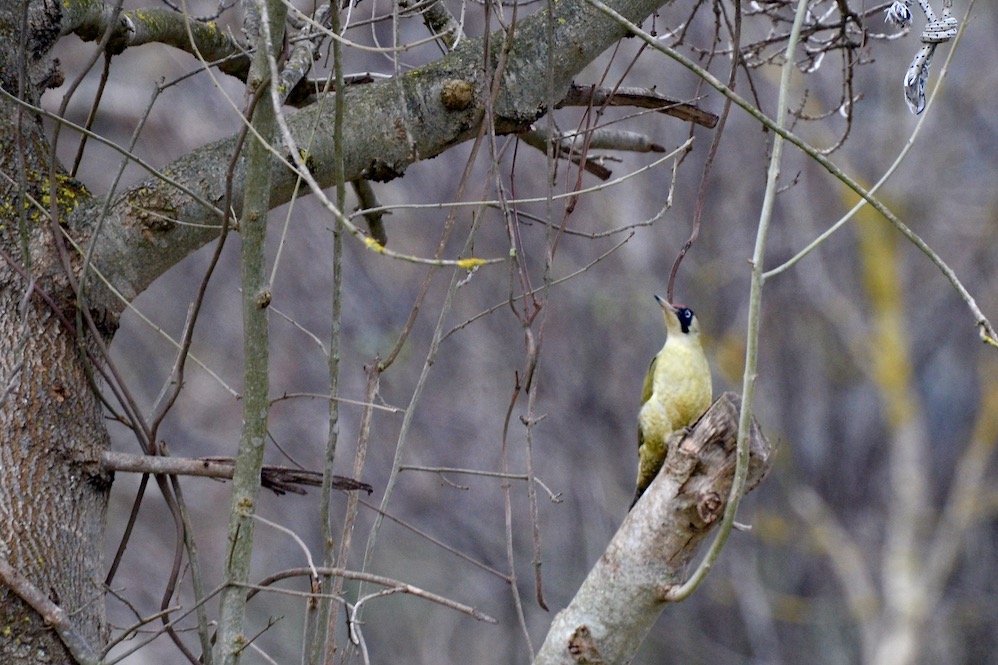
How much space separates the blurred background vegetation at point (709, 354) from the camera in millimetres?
9352

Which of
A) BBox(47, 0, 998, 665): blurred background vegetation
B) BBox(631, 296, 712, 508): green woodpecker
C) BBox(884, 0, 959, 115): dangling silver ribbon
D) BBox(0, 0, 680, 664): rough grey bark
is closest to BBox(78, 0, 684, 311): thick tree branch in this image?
BBox(0, 0, 680, 664): rough grey bark

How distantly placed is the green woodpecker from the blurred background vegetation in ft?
19.3

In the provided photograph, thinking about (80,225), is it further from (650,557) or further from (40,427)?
(650,557)

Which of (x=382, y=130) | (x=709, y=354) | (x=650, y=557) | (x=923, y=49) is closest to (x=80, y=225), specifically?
(x=382, y=130)

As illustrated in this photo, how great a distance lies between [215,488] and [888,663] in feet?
23.1

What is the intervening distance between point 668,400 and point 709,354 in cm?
651

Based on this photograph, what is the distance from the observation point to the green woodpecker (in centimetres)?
293

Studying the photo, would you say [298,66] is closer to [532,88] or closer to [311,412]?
[532,88]

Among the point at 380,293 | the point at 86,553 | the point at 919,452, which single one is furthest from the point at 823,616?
the point at 86,553

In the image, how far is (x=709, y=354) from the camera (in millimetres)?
9305

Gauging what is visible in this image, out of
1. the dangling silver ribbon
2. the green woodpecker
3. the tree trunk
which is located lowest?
the tree trunk

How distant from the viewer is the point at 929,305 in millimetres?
10094

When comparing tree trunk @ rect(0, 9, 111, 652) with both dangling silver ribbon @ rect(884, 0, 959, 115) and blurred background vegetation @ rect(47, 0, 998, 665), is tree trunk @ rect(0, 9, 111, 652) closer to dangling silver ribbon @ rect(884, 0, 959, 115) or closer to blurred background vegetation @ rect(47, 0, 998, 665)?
dangling silver ribbon @ rect(884, 0, 959, 115)

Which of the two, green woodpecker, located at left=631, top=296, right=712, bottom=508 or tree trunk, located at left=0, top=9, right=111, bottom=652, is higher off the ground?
green woodpecker, located at left=631, top=296, right=712, bottom=508
